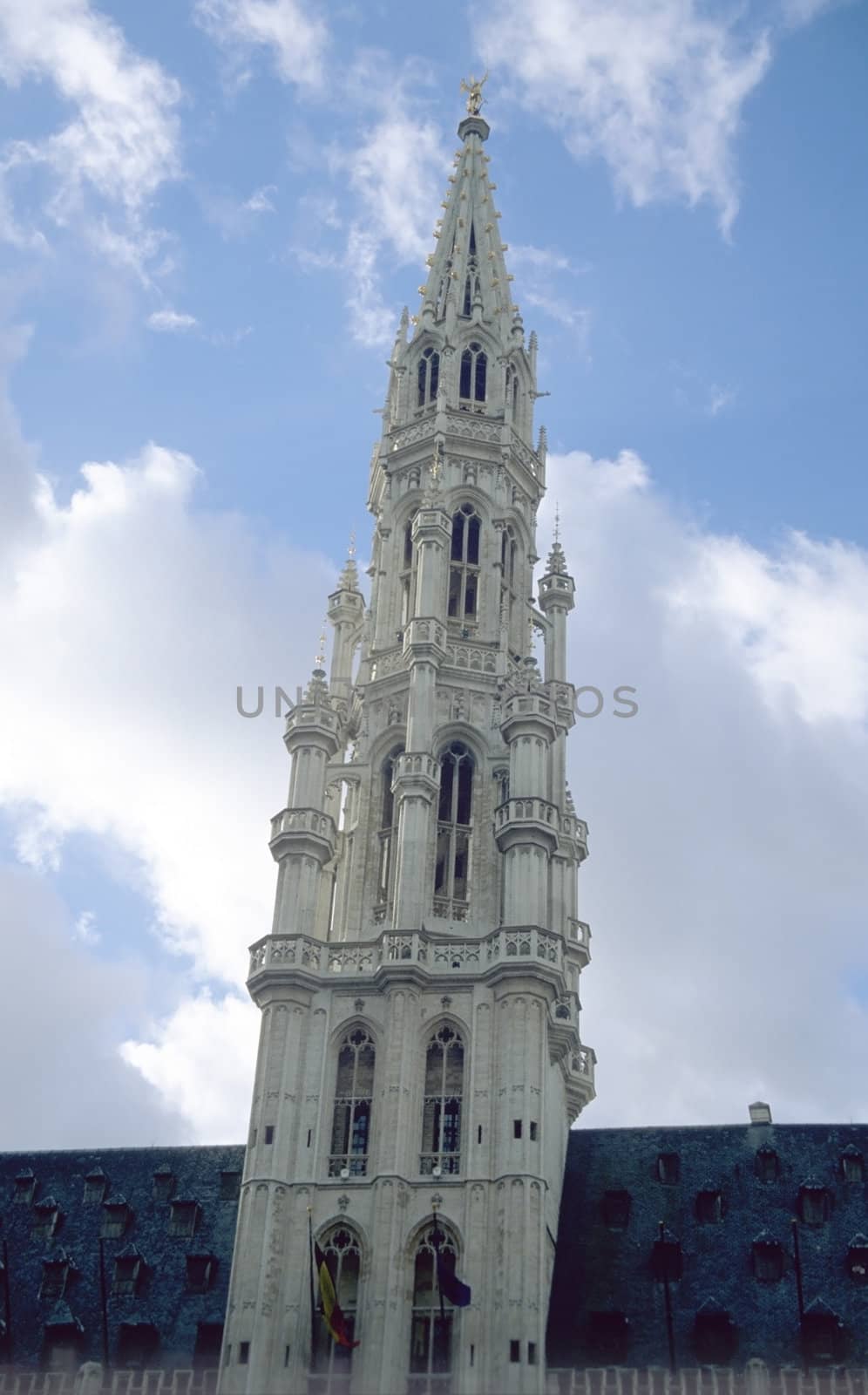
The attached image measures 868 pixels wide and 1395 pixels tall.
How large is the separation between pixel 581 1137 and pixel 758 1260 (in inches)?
383

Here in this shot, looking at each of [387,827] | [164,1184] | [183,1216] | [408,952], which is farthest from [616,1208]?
[164,1184]

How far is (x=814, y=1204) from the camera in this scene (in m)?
65.5

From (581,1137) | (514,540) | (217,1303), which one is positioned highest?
(514,540)

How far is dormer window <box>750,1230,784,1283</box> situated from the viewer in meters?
62.9

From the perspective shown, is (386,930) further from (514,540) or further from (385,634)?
(514,540)

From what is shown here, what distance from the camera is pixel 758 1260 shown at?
2496 inches

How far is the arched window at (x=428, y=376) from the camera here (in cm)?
8469

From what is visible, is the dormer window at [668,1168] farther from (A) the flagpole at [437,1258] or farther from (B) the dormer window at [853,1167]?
(A) the flagpole at [437,1258]

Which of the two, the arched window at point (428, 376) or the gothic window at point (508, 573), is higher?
the arched window at point (428, 376)

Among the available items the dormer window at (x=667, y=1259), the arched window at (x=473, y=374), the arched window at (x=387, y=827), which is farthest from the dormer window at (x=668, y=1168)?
the arched window at (x=473, y=374)

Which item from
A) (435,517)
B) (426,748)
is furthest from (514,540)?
(426,748)

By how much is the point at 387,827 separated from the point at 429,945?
7.55 meters

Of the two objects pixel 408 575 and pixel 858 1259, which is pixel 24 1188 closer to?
pixel 408 575

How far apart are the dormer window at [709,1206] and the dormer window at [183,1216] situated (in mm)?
18796
